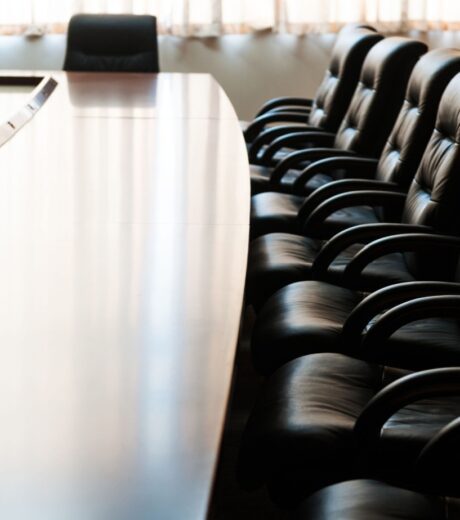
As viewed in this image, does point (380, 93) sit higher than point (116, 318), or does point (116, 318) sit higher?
point (116, 318)

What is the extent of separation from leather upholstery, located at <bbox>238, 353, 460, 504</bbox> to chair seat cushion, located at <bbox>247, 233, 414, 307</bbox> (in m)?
0.86

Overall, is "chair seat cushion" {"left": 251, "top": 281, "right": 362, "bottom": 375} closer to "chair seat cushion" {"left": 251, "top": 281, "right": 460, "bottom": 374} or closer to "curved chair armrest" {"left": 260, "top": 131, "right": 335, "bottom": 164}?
"chair seat cushion" {"left": 251, "top": 281, "right": 460, "bottom": 374}

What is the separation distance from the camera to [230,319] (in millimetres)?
1774

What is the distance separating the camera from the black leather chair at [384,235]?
114 inches

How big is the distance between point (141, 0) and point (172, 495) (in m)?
5.82

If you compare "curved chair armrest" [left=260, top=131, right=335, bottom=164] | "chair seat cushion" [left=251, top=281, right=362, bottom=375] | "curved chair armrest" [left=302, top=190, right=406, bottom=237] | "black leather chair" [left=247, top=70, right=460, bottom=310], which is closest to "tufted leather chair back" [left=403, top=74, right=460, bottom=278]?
"black leather chair" [left=247, top=70, right=460, bottom=310]

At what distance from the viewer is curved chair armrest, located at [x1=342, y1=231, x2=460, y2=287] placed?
109 inches

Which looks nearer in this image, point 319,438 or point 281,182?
point 319,438

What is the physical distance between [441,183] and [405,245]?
28 centimetres

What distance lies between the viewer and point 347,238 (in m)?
2.96

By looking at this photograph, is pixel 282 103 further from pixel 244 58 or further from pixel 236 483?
pixel 236 483

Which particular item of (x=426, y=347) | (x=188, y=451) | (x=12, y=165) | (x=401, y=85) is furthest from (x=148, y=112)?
(x=188, y=451)

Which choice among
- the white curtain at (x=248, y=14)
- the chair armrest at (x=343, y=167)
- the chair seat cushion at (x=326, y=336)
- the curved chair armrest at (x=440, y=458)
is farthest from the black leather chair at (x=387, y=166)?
the white curtain at (x=248, y=14)

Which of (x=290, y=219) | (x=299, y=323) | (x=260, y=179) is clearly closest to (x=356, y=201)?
(x=290, y=219)
